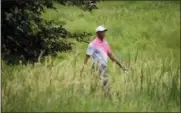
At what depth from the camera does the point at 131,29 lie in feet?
84.8

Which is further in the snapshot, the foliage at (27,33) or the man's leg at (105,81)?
the foliage at (27,33)

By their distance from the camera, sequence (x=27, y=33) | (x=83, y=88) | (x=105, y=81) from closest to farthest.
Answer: (x=83, y=88), (x=105, y=81), (x=27, y=33)

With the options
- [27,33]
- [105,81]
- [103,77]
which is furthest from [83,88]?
[27,33]

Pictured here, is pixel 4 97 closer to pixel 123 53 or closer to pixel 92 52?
pixel 92 52

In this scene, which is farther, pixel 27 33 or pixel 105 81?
pixel 27 33

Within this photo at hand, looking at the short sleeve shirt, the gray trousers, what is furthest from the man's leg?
the short sleeve shirt

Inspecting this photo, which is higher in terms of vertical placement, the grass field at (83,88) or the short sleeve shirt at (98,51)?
the short sleeve shirt at (98,51)

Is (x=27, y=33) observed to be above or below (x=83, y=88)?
above

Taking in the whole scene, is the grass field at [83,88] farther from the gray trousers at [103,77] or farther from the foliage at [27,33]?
the foliage at [27,33]

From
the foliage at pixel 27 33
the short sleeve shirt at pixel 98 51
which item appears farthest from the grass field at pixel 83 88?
the foliage at pixel 27 33

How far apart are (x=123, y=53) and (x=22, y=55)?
10.5 meters

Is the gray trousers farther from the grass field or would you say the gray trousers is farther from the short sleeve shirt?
the short sleeve shirt

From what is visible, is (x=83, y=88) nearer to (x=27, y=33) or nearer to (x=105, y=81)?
(x=105, y=81)

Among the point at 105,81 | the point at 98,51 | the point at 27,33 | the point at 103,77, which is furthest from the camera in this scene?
the point at 27,33
